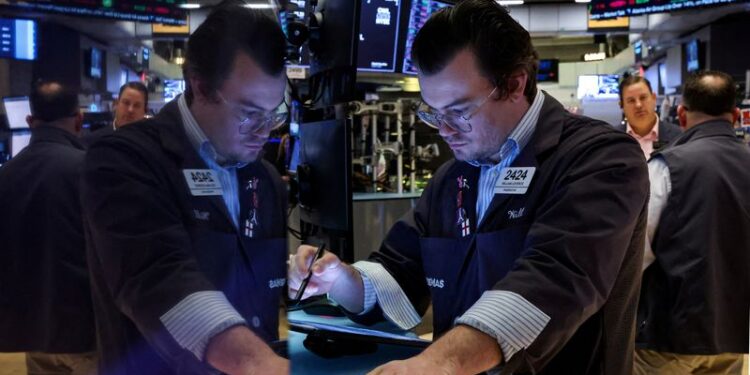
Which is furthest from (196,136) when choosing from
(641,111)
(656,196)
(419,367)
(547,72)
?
(641,111)

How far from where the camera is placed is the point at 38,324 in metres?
0.66

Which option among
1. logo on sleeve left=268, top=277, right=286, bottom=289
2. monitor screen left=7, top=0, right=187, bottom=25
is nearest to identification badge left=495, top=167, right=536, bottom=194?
logo on sleeve left=268, top=277, right=286, bottom=289

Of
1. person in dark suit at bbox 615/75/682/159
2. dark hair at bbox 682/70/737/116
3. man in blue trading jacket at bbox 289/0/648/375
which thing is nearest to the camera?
man in blue trading jacket at bbox 289/0/648/375

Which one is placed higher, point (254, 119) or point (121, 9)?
point (121, 9)

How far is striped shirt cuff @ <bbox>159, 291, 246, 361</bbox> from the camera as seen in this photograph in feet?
1.61

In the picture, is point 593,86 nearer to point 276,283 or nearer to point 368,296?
point 368,296

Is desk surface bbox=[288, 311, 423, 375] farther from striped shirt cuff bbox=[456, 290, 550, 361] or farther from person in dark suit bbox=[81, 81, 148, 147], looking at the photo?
person in dark suit bbox=[81, 81, 148, 147]

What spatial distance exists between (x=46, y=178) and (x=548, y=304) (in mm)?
563

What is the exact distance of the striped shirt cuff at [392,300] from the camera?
1.11 metres

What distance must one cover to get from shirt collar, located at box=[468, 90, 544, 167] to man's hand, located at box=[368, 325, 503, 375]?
262mm

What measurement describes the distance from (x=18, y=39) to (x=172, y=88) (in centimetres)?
27

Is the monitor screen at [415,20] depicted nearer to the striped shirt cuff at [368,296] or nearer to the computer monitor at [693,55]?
the striped shirt cuff at [368,296]

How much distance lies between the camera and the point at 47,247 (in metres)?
0.64

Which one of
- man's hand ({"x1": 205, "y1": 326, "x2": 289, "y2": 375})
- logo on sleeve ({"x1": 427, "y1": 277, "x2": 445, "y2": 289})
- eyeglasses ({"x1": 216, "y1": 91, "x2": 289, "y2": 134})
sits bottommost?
logo on sleeve ({"x1": 427, "y1": 277, "x2": 445, "y2": 289})
